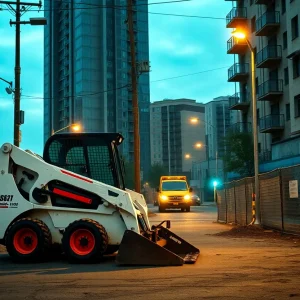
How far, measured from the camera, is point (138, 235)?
10.5 meters

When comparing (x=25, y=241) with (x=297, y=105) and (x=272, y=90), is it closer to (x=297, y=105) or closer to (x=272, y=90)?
(x=297, y=105)

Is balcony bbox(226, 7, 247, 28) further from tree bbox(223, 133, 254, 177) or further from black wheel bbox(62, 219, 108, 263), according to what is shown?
black wheel bbox(62, 219, 108, 263)

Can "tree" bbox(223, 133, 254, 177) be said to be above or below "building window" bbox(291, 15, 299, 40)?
below

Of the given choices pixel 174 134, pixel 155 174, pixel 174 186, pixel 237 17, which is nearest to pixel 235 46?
pixel 237 17

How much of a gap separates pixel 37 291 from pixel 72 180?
11.8 feet

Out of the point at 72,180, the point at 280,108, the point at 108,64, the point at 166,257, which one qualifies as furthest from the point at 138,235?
the point at 108,64

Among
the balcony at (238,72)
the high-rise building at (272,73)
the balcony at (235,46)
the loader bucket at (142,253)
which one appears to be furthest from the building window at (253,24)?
the loader bucket at (142,253)

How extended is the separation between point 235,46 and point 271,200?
147ft

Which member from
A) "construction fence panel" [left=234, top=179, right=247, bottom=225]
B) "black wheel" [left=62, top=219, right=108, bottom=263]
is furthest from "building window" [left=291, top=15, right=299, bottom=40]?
"black wheel" [left=62, top=219, right=108, bottom=263]

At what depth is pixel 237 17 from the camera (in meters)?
61.2

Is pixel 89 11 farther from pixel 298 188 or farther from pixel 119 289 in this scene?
pixel 119 289

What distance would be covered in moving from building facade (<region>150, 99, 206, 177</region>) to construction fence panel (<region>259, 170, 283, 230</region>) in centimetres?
14342

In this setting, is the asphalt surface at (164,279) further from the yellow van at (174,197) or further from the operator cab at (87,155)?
the yellow van at (174,197)

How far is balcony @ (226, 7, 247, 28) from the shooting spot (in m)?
61.2
